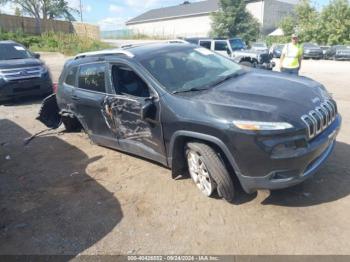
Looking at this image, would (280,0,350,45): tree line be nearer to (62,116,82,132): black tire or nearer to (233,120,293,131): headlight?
(62,116,82,132): black tire

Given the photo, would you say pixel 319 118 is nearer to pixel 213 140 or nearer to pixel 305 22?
pixel 213 140

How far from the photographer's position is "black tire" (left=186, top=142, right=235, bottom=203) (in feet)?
12.3

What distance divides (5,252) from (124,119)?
2.10 metres

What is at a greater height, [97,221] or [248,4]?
[248,4]

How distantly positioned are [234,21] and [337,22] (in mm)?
11614

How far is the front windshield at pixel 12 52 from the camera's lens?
10719 mm

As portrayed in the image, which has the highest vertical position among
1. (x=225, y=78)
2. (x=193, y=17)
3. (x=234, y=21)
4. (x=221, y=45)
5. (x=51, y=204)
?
(x=193, y=17)

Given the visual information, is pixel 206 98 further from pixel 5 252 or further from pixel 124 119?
pixel 5 252

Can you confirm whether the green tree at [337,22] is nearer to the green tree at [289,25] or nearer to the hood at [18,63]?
the green tree at [289,25]

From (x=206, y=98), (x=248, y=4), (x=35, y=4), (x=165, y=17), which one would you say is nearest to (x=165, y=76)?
(x=206, y=98)

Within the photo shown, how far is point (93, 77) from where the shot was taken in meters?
5.28

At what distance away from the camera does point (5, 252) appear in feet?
11.3

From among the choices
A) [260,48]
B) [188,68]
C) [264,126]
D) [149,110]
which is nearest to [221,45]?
[260,48]

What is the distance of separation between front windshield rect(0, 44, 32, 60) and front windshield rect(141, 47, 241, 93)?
7.73 meters
